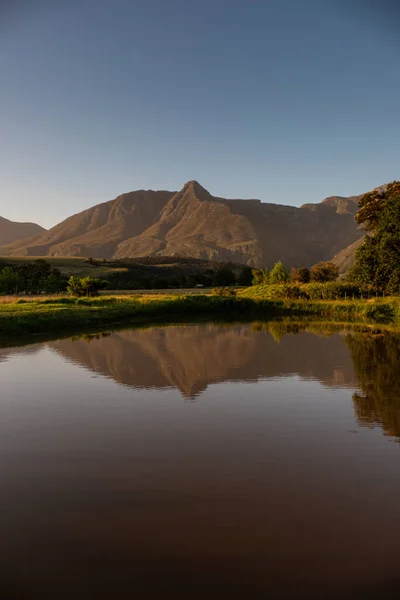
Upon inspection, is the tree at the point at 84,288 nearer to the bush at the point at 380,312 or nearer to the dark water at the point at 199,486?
the bush at the point at 380,312

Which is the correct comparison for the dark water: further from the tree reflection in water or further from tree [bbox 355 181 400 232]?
tree [bbox 355 181 400 232]

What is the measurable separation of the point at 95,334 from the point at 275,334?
14970 millimetres

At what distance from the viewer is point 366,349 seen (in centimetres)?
3212

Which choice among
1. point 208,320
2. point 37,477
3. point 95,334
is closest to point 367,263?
point 208,320

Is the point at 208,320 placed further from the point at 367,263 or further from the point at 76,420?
the point at 76,420

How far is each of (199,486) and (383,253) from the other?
51796mm

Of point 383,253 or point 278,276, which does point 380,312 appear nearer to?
point 383,253

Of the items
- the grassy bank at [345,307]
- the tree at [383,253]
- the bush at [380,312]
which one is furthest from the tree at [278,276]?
the bush at [380,312]

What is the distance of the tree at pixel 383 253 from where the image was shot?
186 ft

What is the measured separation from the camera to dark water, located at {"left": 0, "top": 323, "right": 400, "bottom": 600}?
7.96 metres

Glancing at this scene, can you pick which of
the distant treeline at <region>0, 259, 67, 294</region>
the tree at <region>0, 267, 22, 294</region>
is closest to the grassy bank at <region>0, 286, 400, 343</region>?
the distant treeline at <region>0, 259, 67, 294</region>

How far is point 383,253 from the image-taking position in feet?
188

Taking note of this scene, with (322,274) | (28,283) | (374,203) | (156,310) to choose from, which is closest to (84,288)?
(156,310)

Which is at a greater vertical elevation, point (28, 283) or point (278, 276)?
point (278, 276)
